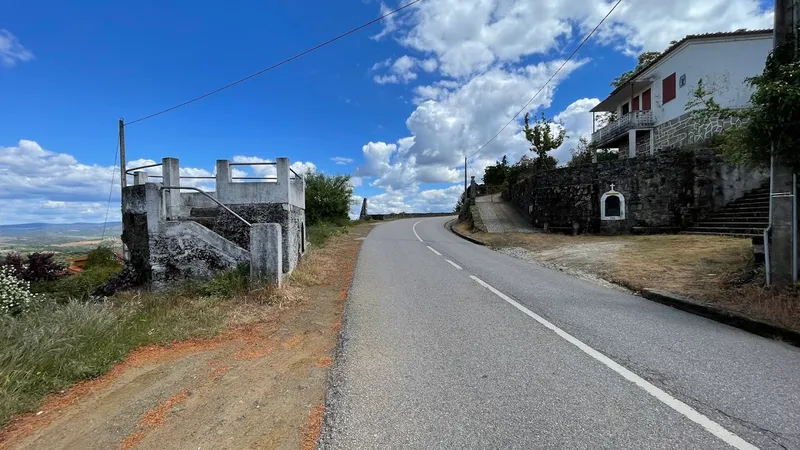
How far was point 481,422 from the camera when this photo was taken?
3.15 metres

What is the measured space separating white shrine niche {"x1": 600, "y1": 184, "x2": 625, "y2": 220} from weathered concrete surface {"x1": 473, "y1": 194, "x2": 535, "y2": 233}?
13.9ft

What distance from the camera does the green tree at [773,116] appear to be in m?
5.89

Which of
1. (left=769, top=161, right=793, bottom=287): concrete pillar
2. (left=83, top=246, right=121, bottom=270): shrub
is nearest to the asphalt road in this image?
(left=769, top=161, right=793, bottom=287): concrete pillar

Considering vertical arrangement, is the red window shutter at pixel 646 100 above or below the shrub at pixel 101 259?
above

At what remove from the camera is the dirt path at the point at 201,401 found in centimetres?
320

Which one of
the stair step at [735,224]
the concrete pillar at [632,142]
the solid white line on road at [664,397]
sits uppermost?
the concrete pillar at [632,142]

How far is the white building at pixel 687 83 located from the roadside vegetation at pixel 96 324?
74.8 feet

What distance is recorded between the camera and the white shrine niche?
19531mm

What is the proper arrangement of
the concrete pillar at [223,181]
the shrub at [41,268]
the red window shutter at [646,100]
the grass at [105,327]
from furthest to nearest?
the red window shutter at [646,100], the shrub at [41,268], the concrete pillar at [223,181], the grass at [105,327]

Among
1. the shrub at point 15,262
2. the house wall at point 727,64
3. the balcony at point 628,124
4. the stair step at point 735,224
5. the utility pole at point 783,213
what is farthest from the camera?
the balcony at point 628,124

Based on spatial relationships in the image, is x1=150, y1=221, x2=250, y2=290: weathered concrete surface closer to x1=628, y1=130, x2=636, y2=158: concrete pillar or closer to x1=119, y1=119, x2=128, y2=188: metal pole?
x1=119, y1=119, x2=128, y2=188: metal pole

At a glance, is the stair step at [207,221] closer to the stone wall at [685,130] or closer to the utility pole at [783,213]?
the utility pole at [783,213]

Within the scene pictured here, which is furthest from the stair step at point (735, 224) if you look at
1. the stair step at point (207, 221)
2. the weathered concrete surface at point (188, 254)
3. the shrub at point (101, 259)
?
the shrub at point (101, 259)

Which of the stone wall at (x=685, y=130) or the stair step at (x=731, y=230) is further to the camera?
the stone wall at (x=685, y=130)
